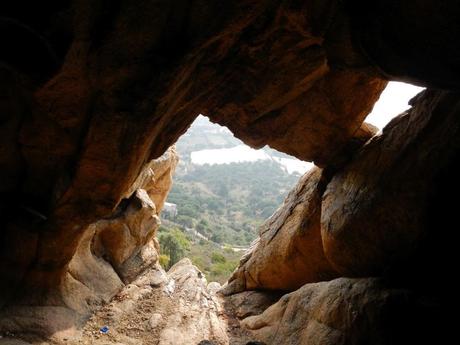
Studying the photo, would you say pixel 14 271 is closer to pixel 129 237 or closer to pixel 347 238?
pixel 129 237

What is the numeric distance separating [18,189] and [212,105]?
6.33 meters

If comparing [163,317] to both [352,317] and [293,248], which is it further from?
[352,317]

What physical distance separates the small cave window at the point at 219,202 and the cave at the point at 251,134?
23.2m

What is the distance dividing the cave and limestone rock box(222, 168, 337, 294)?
0.48 feet

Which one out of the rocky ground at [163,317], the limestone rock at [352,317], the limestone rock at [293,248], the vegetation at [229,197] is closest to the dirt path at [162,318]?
the rocky ground at [163,317]

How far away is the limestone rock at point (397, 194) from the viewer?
7.56m

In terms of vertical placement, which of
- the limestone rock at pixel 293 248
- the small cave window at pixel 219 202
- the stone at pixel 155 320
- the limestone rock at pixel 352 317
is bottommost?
the stone at pixel 155 320

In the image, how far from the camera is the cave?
612 centimetres

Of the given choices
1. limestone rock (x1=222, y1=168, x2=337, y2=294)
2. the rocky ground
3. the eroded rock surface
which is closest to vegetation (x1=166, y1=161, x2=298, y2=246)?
limestone rock (x1=222, y1=168, x2=337, y2=294)

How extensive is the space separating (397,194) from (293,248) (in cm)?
583

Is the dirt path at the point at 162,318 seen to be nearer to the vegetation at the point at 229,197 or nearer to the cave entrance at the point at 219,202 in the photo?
the cave entrance at the point at 219,202

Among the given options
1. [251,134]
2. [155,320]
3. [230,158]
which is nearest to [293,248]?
[251,134]

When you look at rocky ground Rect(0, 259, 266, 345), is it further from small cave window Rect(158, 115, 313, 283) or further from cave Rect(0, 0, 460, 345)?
small cave window Rect(158, 115, 313, 283)

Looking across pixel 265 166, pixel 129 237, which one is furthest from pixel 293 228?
pixel 265 166
